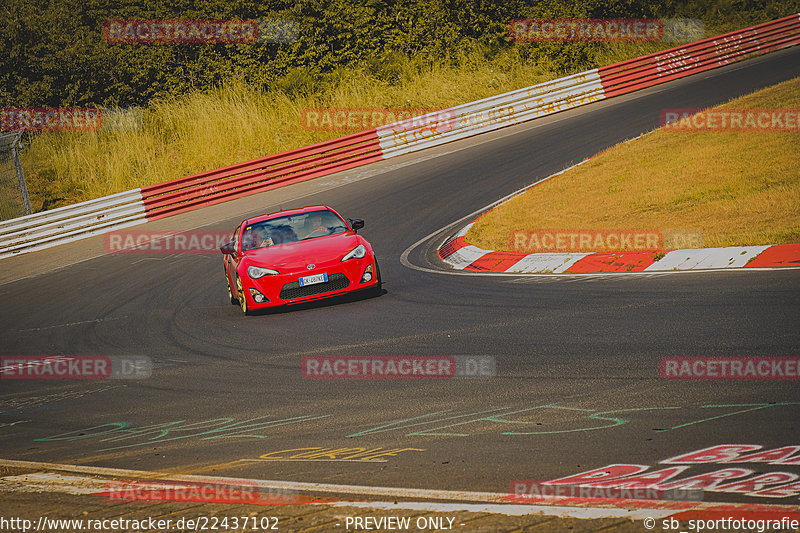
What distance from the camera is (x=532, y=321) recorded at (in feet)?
28.8

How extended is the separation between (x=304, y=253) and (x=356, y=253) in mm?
764

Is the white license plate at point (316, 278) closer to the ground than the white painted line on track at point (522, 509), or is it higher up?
higher up

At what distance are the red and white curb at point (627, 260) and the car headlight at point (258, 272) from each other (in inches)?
129

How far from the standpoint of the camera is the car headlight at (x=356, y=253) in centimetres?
1173

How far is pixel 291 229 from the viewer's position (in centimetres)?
1283

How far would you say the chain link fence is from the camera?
23828 millimetres

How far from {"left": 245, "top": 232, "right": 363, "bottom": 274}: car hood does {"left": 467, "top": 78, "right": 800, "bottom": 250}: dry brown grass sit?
3184 mm

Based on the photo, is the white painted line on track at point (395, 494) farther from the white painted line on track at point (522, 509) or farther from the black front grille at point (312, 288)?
the black front grille at point (312, 288)

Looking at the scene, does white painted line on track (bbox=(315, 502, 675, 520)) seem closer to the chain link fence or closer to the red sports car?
the red sports car

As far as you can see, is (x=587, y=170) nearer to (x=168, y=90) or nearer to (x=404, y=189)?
(x=404, y=189)

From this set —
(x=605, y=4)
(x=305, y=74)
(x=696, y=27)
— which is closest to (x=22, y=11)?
(x=305, y=74)

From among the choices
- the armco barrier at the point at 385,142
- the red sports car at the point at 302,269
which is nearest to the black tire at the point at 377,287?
the red sports car at the point at 302,269

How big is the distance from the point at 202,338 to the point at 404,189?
11.4m

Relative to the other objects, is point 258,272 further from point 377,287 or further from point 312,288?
point 377,287
